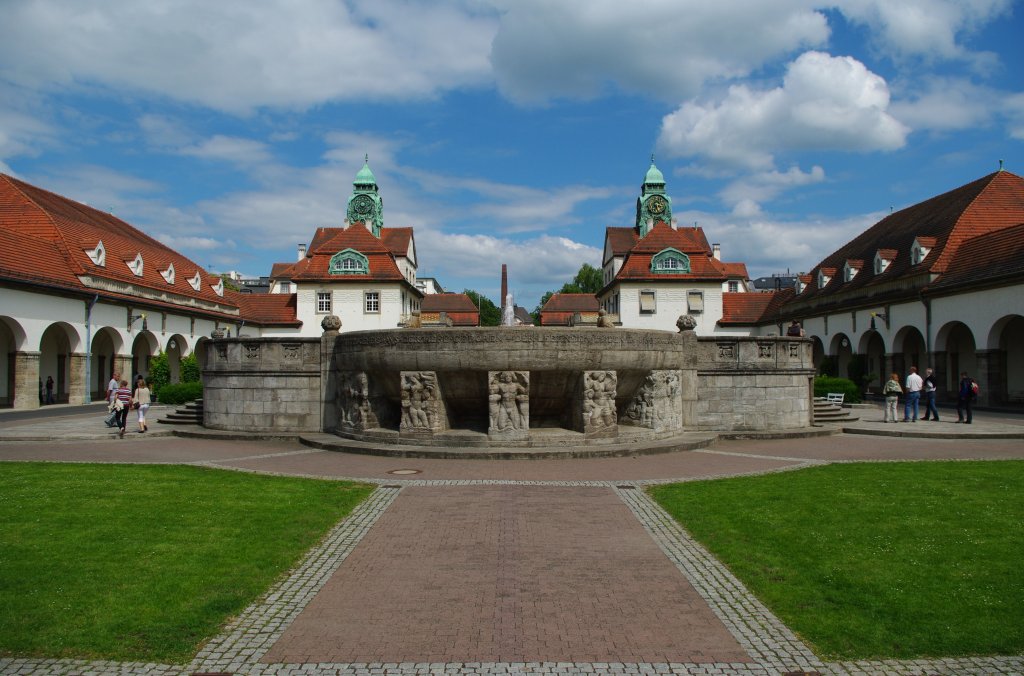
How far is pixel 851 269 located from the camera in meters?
43.8

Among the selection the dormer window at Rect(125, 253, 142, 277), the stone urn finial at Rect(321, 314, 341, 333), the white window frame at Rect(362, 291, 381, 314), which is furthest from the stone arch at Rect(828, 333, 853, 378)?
the dormer window at Rect(125, 253, 142, 277)

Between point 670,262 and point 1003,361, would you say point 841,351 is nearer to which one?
point 670,262

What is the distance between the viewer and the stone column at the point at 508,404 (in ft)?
47.3

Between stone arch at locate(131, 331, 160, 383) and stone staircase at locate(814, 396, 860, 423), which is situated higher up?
stone arch at locate(131, 331, 160, 383)

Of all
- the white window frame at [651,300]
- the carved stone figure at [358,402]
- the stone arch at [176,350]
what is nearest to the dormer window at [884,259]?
the white window frame at [651,300]

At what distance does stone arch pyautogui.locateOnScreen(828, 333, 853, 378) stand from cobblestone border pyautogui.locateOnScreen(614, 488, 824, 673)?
131 ft

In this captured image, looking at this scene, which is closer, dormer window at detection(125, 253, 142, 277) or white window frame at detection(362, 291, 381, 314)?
dormer window at detection(125, 253, 142, 277)

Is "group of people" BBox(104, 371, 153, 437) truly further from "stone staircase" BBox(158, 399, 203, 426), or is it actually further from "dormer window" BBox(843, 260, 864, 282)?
"dormer window" BBox(843, 260, 864, 282)

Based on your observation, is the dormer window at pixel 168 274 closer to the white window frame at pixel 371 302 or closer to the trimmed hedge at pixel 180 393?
the white window frame at pixel 371 302

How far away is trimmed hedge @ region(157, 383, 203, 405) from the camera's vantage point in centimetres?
3041

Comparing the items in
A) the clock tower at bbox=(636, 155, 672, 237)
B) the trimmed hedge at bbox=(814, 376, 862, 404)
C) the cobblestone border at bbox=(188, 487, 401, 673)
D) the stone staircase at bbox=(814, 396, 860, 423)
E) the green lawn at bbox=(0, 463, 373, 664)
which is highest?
the clock tower at bbox=(636, 155, 672, 237)

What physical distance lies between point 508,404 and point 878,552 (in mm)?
8490

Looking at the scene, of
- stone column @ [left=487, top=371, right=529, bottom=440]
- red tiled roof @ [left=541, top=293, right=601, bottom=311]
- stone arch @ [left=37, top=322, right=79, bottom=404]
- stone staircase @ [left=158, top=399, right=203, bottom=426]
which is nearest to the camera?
stone column @ [left=487, top=371, right=529, bottom=440]

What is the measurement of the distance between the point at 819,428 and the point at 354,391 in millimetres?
12728
